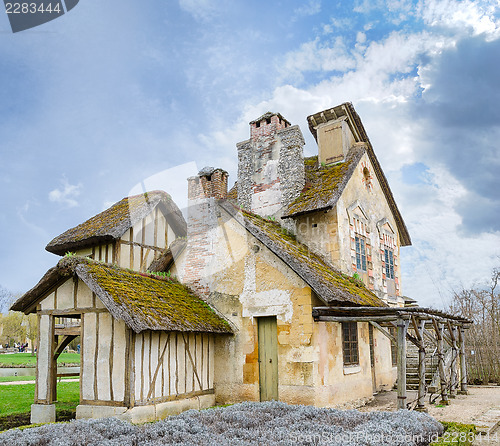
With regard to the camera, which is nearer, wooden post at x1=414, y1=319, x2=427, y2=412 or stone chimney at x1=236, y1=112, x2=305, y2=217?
wooden post at x1=414, y1=319, x2=427, y2=412

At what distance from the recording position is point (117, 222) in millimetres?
13672

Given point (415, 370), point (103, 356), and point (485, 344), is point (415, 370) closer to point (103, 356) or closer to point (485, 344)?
point (485, 344)

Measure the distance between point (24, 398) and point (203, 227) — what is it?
26.2ft

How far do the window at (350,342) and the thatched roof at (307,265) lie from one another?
0.94 m

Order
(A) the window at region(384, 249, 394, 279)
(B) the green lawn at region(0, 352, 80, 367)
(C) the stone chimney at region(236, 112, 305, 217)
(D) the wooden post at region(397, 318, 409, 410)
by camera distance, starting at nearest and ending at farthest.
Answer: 1. (D) the wooden post at region(397, 318, 409, 410)
2. (C) the stone chimney at region(236, 112, 305, 217)
3. (A) the window at region(384, 249, 394, 279)
4. (B) the green lawn at region(0, 352, 80, 367)

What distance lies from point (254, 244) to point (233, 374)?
324cm

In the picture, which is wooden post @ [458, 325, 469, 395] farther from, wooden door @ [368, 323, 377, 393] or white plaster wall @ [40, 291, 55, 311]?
white plaster wall @ [40, 291, 55, 311]

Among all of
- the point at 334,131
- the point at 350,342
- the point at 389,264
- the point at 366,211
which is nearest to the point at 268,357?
the point at 350,342

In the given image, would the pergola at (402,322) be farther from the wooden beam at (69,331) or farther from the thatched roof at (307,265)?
the wooden beam at (69,331)

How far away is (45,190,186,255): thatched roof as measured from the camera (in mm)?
13477

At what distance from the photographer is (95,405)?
915 cm

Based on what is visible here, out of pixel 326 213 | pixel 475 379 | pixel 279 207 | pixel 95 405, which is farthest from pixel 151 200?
pixel 475 379

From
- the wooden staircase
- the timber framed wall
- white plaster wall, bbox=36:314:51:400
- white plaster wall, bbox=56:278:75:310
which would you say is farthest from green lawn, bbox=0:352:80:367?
the wooden staircase

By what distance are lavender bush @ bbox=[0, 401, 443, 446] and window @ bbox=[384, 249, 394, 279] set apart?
937 centimetres
